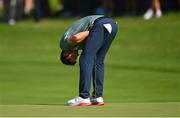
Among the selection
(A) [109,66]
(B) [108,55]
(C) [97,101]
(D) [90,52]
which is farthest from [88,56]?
A: (B) [108,55]

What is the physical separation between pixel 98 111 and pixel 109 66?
1151cm

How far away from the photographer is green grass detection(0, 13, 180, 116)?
15352mm

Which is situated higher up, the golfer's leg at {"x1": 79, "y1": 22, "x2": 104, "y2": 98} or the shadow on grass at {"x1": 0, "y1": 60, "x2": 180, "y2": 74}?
the golfer's leg at {"x1": 79, "y1": 22, "x2": 104, "y2": 98}

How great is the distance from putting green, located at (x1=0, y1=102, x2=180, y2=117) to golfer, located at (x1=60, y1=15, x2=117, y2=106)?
17.9 inches

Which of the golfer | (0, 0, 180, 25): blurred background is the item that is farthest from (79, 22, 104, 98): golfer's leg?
(0, 0, 180, 25): blurred background

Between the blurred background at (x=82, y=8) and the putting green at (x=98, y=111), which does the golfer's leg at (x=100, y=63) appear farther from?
the blurred background at (x=82, y=8)

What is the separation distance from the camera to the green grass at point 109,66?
1535 cm

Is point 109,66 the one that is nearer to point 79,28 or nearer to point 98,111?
point 79,28

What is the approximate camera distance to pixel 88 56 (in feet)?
39.0

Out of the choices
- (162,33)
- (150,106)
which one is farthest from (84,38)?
(162,33)

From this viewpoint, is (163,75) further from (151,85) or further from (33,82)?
(33,82)

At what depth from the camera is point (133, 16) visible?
28.1 m

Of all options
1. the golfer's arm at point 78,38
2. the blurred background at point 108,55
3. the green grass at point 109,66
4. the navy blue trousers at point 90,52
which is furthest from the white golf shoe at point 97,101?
the golfer's arm at point 78,38

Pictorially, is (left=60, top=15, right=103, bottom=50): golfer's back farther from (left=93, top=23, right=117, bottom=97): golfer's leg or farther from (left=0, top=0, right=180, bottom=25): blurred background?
(left=0, top=0, right=180, bottom=25): blurred background
